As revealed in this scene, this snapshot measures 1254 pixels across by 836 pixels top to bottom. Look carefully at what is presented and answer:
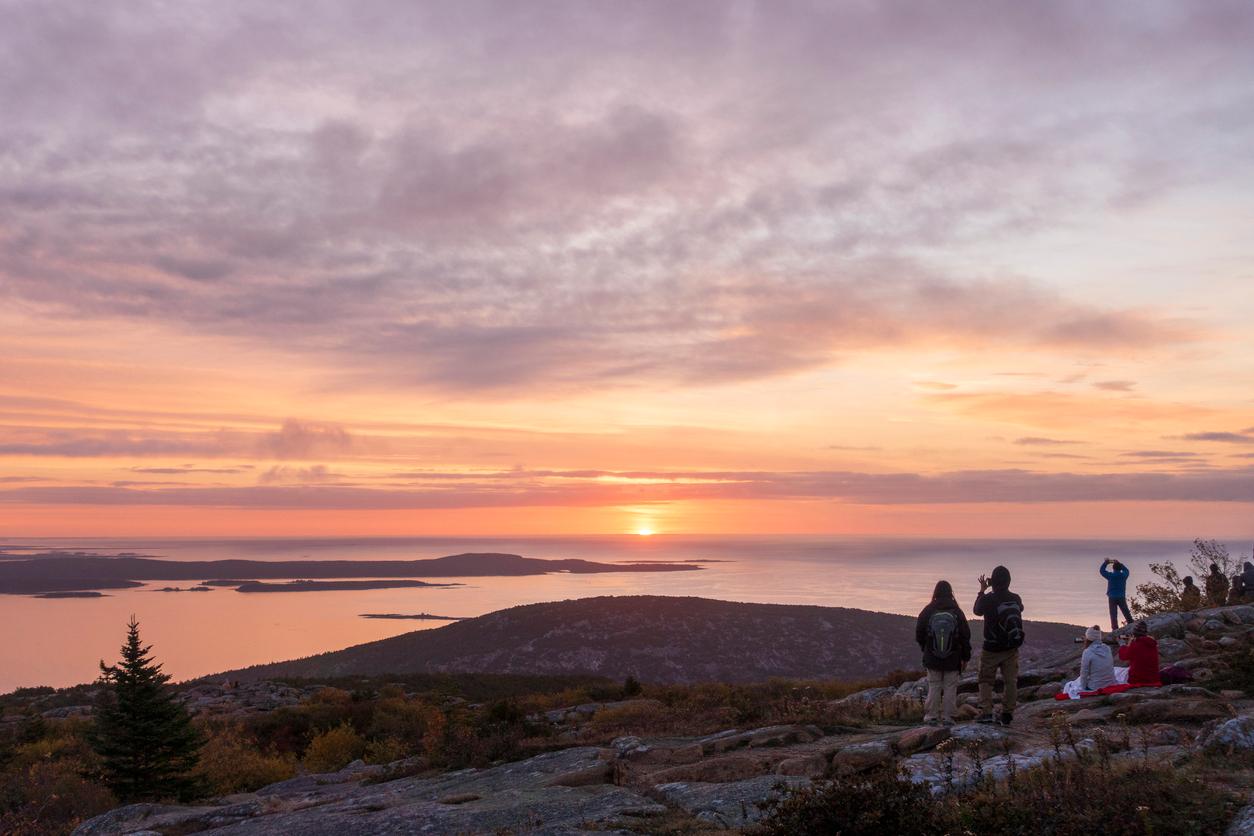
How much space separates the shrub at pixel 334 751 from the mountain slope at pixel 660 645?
38.6 meters

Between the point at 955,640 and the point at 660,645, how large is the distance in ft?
196

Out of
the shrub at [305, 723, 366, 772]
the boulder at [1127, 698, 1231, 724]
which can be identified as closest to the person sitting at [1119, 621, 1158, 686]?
the boulder at [1127, 698, 1231, 724]

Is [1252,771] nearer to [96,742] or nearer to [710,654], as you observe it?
[96,742]

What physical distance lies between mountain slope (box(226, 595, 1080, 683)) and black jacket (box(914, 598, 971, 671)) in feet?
157

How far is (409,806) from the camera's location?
1248 centimetres

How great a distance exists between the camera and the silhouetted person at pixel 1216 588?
29.8 meters

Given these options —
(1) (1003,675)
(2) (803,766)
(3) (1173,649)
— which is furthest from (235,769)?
(3) (1173,649)

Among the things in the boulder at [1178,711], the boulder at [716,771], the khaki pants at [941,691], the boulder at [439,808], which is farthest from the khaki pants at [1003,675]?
the boulder at [439,808]

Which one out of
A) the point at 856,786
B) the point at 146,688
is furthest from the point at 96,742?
the point at 856,786

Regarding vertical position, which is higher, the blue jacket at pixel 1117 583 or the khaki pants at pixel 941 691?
the blue jacket at pixel 1117 583

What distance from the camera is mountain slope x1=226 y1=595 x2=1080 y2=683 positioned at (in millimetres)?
66438

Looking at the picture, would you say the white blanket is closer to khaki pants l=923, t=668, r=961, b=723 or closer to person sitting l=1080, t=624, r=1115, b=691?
person sitting l=1080, t=624, r=1115, b=691

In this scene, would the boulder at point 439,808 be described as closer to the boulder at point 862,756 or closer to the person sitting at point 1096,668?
the boulder at point 862,756

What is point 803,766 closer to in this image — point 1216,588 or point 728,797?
point 728,797
